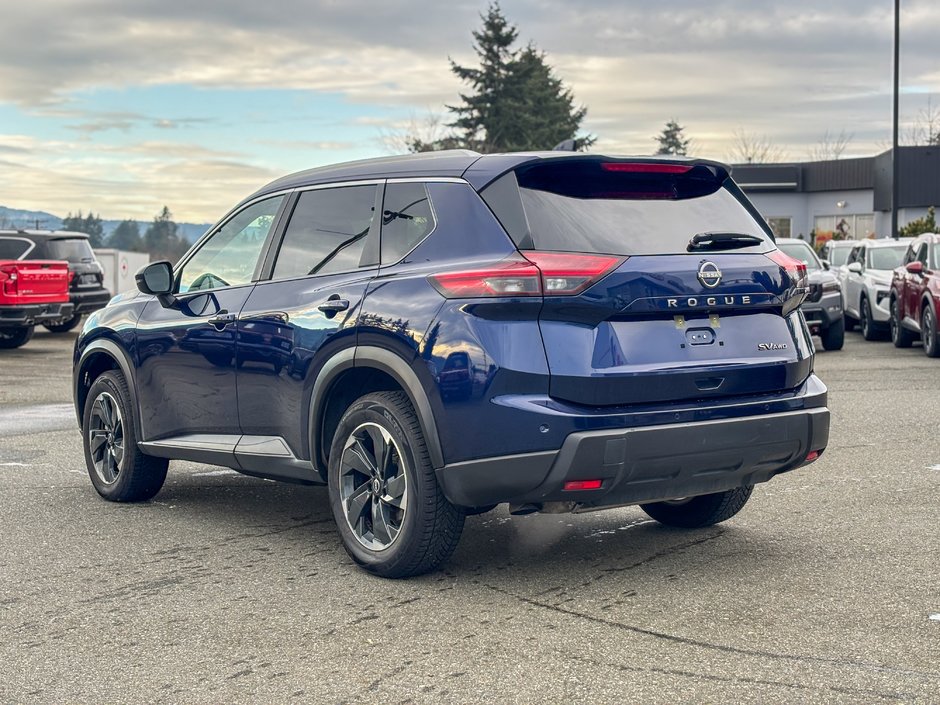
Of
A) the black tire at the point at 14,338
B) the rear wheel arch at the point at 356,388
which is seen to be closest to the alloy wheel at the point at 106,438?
the rear wheel arch at the point at 356,388

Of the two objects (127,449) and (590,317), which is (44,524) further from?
(590,317)

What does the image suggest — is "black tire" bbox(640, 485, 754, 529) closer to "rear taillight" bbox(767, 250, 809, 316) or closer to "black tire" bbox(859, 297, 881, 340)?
"rear taillight" bbox(767, 250, 809, 316)

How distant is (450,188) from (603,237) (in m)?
0.73

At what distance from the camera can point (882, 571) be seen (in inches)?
224

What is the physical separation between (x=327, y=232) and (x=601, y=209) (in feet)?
4.84

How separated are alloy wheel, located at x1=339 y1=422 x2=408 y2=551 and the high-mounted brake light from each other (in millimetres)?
1483

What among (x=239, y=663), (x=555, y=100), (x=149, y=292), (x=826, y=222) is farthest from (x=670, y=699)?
(x=555, y=100)

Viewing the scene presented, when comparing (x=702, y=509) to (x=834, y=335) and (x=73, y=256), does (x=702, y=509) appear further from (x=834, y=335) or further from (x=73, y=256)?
(x=73, y=256)

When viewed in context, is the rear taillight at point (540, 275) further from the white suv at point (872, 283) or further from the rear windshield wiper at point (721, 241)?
the white suv at point (872, 283)

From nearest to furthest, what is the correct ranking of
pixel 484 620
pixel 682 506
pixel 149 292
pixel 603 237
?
pixel 484 620
pixel 603 237
pixel 682 506
pixel 149 292

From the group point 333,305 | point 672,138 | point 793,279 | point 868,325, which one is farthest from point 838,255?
point 672,138

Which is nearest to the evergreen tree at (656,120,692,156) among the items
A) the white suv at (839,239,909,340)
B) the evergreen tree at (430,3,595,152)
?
the evergreen tree at (430,3,595,152)

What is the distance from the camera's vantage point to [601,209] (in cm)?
550

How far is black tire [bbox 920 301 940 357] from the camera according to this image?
17109mm
